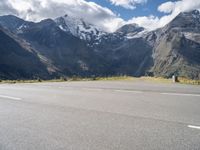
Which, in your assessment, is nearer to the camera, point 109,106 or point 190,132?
point 190,132

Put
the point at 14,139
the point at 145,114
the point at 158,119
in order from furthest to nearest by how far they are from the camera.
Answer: the point at 145,114, the point at 158,119, the point at 14,139

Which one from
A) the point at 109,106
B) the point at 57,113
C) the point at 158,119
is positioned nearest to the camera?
the point at 158,119

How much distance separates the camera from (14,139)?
6.43 meters

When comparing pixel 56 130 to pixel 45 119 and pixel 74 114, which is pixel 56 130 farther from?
pixel 74 114

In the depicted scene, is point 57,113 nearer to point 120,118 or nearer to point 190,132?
point 120,118

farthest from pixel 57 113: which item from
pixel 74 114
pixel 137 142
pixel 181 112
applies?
pixel 137 142

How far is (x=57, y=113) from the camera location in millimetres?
9656

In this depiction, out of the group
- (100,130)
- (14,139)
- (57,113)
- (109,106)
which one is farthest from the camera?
(109,106)

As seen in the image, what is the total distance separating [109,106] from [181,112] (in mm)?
2715

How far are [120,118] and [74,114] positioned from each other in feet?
5.12

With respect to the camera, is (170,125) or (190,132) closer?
(190,132)

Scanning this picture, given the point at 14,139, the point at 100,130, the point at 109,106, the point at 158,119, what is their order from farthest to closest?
the point at 109,106 → the point at 158,119 → the point at 100,130 → the point at 14,139

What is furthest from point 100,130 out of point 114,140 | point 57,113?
point 57,113

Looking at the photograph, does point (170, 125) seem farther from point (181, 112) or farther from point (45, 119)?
point (45, 119)
